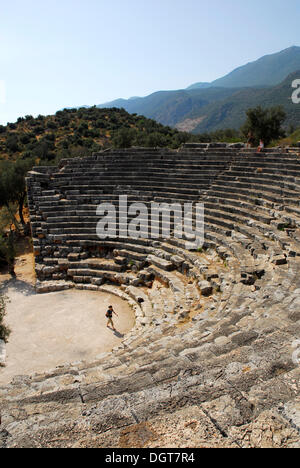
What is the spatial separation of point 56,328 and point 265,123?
24399mm

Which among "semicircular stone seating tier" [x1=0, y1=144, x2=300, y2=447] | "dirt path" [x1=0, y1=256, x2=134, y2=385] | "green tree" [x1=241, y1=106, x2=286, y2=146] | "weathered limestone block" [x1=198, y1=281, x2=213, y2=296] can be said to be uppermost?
"green tree" [x1=241, y1=106, x2=286, y2=146]

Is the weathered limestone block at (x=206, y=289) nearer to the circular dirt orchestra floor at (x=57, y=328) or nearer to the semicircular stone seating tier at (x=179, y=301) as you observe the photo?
the semicircular stone seating tier at (x=179, y=301)

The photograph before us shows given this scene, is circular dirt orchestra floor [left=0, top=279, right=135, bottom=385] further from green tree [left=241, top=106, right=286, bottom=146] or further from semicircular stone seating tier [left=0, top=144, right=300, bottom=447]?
green tree [left=241, top=106, right=286, bottom=146]

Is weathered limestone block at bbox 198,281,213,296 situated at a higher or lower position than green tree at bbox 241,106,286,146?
lower

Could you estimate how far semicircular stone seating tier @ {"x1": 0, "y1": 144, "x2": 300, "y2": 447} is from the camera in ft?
9.62

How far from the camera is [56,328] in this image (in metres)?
9.95

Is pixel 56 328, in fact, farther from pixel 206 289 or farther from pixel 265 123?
pixel 265 123

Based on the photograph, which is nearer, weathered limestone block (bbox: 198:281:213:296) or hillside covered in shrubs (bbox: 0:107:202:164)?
weathered limestone block (bbox: 198:281:213:296)

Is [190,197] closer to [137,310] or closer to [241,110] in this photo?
[137,310]

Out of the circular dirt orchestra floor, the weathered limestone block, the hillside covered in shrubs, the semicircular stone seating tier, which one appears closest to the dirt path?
the circular dirt orchestra floor

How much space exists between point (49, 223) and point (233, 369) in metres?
12.7

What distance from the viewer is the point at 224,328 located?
570 cm

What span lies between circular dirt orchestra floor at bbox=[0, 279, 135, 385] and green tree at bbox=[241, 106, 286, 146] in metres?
21.5

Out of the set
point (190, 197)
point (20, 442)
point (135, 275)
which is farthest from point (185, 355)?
point (190, 197)
